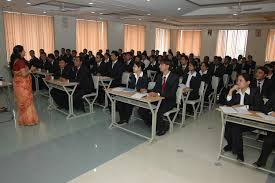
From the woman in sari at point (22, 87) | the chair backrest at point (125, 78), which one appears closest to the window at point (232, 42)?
the chair backrest at point (125, 78)

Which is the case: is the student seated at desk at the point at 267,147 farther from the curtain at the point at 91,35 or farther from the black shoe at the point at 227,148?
the curtain at the point at 91,35

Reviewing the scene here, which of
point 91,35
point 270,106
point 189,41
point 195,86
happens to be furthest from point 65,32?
point 189,41

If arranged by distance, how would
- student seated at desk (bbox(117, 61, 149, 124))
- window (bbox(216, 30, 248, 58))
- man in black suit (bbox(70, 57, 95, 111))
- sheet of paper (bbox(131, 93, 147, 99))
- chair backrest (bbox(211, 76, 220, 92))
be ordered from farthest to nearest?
window (bbox(216, 30, 248, 58)) → chair backrest (bbox(211, 76, 220, 92)) → man in black suit (bbox(70, 57, 95, 111)) → student seated at desk (bbox(117, 61, 149, 124)) → sheet of paper (bbox(131, 93, 147, 99))

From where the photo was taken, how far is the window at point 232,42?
492 inches

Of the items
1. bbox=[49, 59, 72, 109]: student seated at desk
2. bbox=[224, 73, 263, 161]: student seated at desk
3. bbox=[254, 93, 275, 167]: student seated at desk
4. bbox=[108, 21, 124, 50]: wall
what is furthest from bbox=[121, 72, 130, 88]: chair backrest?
bbox=[108, 21, 124, 50]: wall

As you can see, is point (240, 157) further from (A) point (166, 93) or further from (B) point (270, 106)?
(A) point (166, 93)

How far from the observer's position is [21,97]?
4.32 m

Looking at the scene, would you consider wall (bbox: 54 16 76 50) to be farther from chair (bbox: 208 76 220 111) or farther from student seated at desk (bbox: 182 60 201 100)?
chair (bbox: 208 76 220 111)

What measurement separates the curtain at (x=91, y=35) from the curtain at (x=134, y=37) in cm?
152

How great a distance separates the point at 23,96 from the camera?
432cm

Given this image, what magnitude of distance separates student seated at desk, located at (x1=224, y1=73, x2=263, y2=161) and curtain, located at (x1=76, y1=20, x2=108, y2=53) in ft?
24.7

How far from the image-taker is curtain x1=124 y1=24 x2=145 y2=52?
1168 cm

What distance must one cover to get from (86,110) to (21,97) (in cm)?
156

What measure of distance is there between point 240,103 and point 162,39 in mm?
11747
